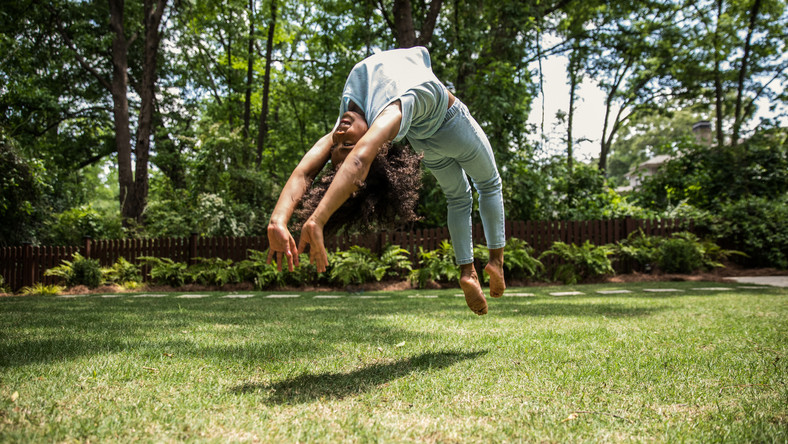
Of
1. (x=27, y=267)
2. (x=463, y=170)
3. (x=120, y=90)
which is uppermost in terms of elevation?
(x=120, y=90)

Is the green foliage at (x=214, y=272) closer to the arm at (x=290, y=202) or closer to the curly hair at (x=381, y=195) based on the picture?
the curly hair at (x=381, y=195)

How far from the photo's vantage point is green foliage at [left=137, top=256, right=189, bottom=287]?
1080cm

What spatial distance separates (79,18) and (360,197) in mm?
19125

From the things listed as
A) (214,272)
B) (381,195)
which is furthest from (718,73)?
(381,195)

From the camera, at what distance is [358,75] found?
2684mm

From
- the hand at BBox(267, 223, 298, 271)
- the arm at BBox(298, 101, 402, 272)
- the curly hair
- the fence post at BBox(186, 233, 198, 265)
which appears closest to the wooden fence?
the fence post at BBox(186, 233, 198, 265)

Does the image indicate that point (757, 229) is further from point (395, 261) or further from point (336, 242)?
point (336, 242)

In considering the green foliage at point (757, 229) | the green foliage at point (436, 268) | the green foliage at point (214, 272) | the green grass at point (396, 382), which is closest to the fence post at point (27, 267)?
the green foliage at point (214, 272)

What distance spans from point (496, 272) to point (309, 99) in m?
19.1

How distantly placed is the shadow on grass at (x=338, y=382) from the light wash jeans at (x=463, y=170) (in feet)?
3.30

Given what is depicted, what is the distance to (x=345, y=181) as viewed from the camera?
2043 millimetres

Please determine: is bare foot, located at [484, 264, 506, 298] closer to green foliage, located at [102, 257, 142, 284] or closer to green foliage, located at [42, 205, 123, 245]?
green foliage, located at [102, 257, 142, 284]

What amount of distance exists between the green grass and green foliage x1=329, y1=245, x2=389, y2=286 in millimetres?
5792

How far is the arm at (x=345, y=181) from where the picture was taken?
1956mm
